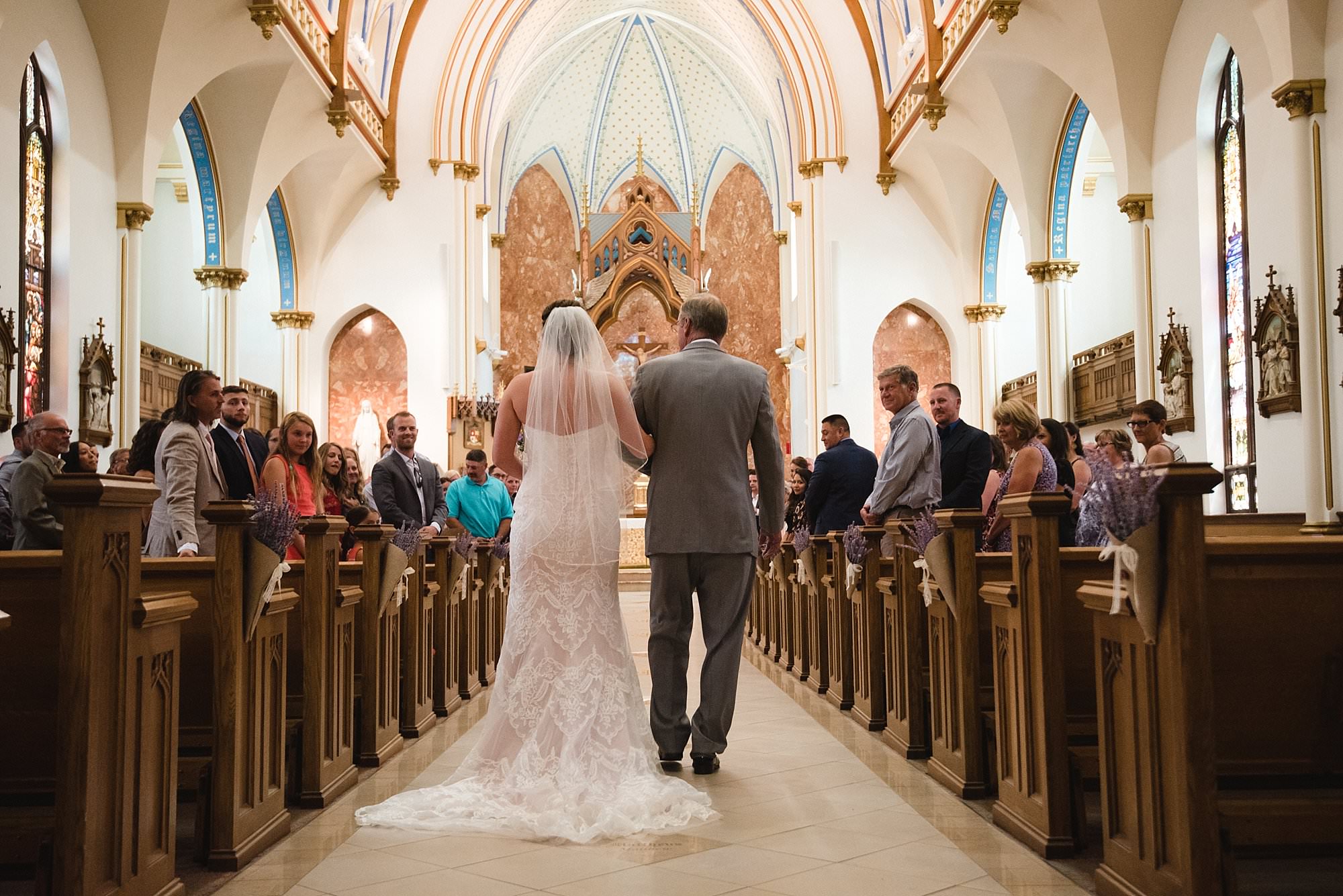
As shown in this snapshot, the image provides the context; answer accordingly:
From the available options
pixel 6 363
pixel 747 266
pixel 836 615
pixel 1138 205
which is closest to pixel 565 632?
pixel 836 615

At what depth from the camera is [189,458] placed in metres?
4.85

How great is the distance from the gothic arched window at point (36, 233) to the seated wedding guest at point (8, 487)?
3419 millimetres

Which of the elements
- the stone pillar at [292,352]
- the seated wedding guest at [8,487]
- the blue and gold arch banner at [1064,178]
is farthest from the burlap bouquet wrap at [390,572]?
the stone pillar at [292,352]

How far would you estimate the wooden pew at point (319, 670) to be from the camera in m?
4.19

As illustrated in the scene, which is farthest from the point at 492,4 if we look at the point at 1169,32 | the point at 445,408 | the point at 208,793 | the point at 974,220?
the point at 208,793

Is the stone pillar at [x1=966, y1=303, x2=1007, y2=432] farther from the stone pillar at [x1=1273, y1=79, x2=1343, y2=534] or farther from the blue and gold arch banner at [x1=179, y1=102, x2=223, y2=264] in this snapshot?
the blue and gold arch banner at [x1=179, y1=102, x2=223, y2=264]

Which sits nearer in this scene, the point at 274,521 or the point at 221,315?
the point at 274,521

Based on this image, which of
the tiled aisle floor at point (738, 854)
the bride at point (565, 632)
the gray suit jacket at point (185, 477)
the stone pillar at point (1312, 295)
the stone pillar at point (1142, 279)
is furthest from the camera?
the stone pillar at point (1142, 279)

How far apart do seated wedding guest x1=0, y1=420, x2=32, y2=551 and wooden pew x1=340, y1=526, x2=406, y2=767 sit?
2.21m

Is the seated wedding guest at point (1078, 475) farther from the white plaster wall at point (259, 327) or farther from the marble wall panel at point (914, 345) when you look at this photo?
the white plaster wall at point (259, 327)

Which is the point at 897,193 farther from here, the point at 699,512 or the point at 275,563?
the point at 275,563

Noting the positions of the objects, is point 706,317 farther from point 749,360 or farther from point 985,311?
point 985,311

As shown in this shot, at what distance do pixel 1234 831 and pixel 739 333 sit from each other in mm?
21439

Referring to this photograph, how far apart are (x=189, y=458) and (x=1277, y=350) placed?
7810 mm
